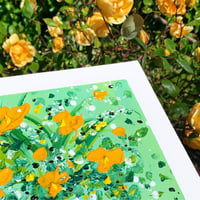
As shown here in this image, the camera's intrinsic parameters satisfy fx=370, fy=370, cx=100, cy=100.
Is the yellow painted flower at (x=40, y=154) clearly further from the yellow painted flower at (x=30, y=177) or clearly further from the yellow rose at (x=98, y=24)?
the yellow rose at (x=98, y=24)

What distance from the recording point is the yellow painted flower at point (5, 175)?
82 cm

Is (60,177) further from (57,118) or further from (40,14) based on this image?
(40,14)

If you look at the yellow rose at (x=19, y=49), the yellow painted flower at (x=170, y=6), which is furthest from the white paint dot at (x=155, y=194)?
the yellow rose at (x=19, y=49)

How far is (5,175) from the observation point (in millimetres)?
833

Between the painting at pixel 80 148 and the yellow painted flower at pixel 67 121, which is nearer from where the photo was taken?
the painting at pixel 80 148

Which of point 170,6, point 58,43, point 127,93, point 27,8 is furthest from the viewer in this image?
point 58,43

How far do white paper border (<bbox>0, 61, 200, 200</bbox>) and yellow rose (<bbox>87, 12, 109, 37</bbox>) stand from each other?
22 centimetres

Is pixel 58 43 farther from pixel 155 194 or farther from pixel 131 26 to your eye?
pixel 155 194

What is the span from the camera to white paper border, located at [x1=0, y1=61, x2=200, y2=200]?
2.90 ft

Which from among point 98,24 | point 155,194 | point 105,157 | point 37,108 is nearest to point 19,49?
point 98,24

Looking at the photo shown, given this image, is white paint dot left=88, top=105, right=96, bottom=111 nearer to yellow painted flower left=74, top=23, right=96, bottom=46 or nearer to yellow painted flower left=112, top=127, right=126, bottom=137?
yellow painted flower left=112, top=127, right=126, bottom=137

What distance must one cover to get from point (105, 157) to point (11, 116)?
0.27 metres

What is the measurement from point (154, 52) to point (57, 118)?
51 cm

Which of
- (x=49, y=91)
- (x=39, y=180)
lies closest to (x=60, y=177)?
(x=39, y=180)
